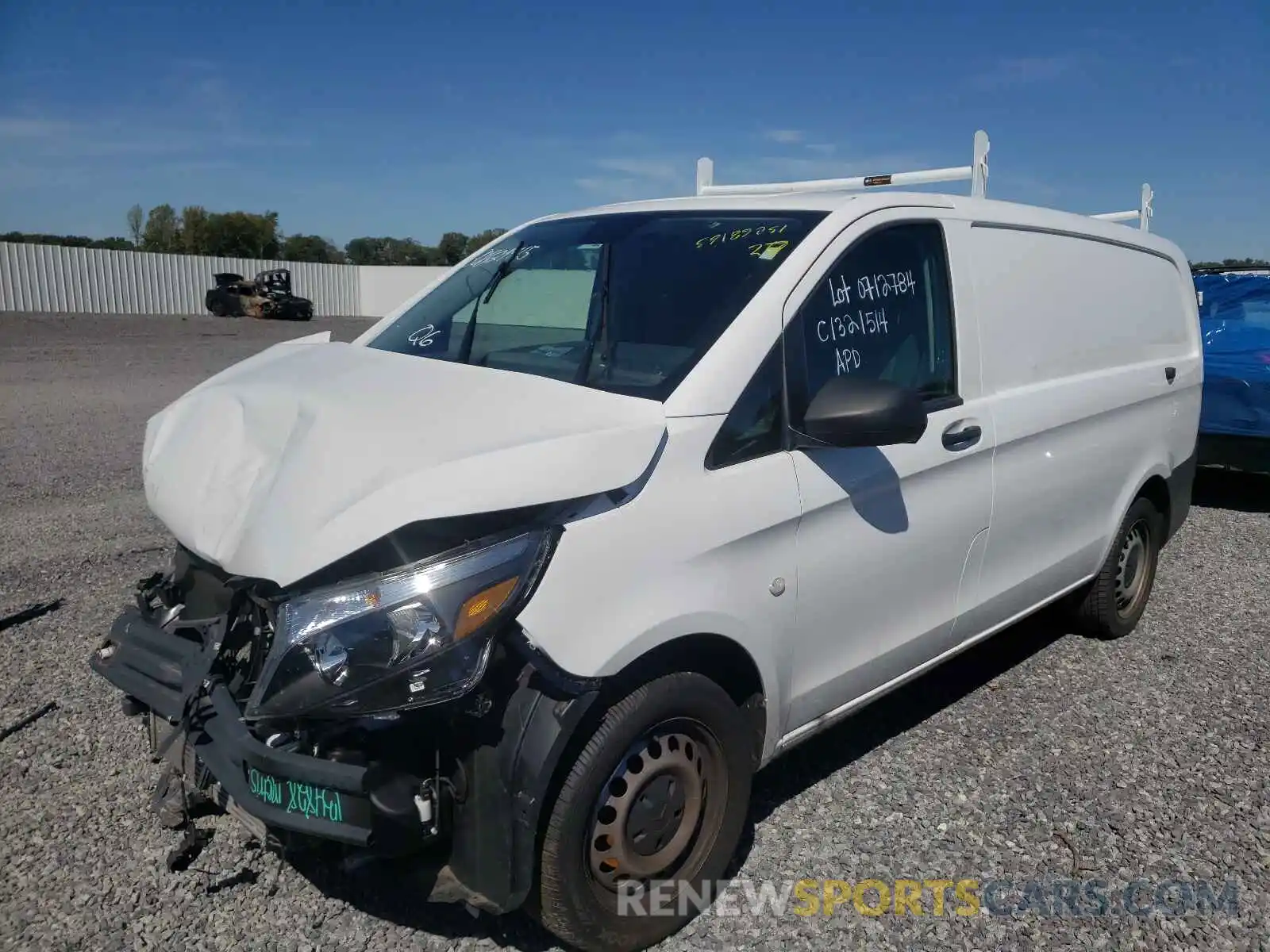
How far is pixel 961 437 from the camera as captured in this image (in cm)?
349

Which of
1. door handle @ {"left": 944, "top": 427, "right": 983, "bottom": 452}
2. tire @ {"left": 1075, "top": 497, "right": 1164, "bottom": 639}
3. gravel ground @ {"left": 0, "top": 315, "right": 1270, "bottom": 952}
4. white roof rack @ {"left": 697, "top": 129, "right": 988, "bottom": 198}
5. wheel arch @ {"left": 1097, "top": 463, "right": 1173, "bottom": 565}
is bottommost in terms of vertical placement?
gravel ground @ {"left": 0, "top": 315, "right": 1270, "bottom": 952}

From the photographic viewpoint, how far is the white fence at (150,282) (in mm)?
38312

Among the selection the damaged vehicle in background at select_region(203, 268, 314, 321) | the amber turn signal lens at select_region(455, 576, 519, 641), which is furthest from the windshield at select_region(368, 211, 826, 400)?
the damaged vehicle in background at select_region(203, 268, 314, 321)

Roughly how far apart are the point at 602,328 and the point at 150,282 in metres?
45.4

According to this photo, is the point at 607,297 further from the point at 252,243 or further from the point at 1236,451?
the point at 252,243

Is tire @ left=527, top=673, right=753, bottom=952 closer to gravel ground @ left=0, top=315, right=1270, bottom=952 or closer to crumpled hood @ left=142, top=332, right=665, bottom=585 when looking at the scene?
gravel ground @ left=0, top=315, right=1270, bottom=952

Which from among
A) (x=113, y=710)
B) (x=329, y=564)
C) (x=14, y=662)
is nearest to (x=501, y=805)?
(x=329, y=564)

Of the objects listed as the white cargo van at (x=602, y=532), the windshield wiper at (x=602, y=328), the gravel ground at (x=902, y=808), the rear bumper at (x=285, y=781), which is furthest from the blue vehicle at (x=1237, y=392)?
the rear bumper at (x=285, y=781)

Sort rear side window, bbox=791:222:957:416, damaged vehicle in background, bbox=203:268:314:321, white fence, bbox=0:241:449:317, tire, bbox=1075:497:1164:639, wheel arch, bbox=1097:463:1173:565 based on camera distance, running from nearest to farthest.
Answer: rear side window, bbox=791:222:957:416
wheel arch, bbox=1097:463:1173:565
tire, bbox=1075:497:1164:639
white fence, bbox=0:241:449:317
damaged vehicle in background, bbox=203:268:314:321

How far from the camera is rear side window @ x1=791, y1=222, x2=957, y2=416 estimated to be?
10.1 ft

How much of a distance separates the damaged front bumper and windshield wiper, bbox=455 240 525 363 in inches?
54.4

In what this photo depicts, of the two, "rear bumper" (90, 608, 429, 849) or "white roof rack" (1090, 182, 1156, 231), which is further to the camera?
"white roof rack" (1090, 182, 1156, 231)

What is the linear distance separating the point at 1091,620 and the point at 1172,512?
2.52 feet

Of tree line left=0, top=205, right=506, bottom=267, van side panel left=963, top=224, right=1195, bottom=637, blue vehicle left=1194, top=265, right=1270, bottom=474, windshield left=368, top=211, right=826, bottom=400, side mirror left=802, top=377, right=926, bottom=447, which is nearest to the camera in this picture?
side mirror left=802, top=377, right=926, bottom=447
